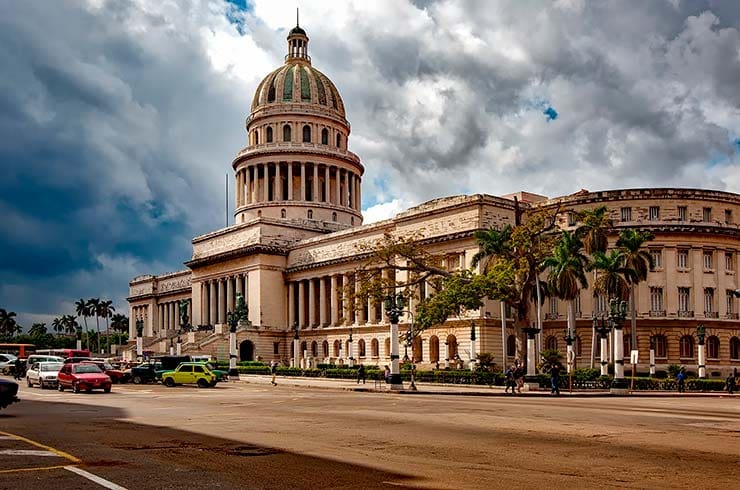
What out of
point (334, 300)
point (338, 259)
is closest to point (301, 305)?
point (334, 300)

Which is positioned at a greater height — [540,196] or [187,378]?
[540,196]

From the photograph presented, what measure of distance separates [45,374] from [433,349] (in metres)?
39.9

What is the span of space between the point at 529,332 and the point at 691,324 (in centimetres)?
2441

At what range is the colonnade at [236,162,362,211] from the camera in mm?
112750

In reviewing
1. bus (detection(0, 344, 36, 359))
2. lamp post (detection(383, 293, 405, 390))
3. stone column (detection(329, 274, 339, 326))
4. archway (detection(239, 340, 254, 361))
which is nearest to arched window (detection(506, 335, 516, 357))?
lamp post (detection(383, 293, 405, 390))

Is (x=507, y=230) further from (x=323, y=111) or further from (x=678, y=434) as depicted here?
(x=323, y=111)

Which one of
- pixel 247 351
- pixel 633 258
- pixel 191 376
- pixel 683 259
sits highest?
pixel 683 259

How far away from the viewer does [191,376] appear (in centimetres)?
5284

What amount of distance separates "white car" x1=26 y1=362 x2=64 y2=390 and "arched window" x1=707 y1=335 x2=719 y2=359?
50.3m

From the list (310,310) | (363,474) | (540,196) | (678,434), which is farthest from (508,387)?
(310,310)

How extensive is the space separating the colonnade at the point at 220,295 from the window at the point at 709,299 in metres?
53.4

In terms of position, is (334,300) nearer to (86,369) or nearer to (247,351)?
(247,351)

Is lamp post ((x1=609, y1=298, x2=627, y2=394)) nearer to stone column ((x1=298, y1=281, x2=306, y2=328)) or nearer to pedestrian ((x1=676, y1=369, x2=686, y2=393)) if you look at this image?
pedestrian ((x1=676, y1=369, x2=686, y2=393))

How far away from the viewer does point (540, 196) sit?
82562 mm
